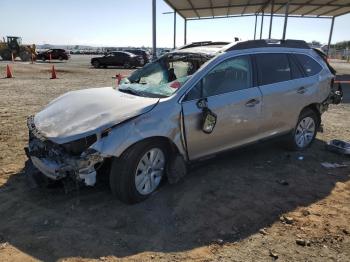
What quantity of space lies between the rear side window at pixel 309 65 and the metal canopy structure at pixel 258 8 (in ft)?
33.2

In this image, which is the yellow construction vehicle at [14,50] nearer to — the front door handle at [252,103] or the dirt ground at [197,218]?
the dirt ground at [197,218]

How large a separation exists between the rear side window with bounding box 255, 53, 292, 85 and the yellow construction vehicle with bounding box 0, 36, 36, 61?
132 ft

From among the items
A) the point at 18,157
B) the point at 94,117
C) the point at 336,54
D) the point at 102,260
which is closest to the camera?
the point at 102,260

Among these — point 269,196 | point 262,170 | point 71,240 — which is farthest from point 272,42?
point 71,240

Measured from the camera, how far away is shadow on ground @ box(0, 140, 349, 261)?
357 centimetres

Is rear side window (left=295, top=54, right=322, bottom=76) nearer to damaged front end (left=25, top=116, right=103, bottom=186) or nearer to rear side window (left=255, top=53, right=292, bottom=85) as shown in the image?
rear side window (left=255, top=53, right=292, bottom=85)

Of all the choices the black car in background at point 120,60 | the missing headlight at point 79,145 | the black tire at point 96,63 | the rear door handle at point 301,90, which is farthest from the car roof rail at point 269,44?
the black tire at point 96,63

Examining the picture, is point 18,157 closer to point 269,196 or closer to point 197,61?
point 197,61

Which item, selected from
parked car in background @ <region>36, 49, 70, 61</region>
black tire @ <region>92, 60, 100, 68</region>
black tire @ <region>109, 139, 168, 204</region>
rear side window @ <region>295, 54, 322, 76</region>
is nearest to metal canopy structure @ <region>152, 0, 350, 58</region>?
rear side window @ <region>295, 54, 322, 76</region>

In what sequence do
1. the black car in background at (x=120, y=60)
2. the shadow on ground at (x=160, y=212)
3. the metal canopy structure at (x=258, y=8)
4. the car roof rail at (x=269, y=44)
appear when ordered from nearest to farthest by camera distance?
the shadow on ground at (x=160, y=212) < the car roof rail at (x=269, y=44) < the metal canopy structure at (x=258, y=8) < the black car in background at (x=120, y=60)

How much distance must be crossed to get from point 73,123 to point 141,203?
46.0 inches

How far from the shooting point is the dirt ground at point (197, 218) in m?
3.46

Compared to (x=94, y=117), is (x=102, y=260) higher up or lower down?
lower down

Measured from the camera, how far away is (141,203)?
14.2ft
